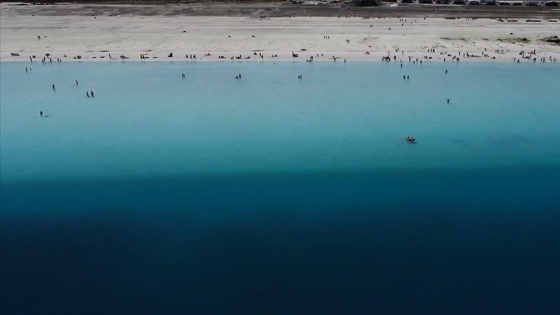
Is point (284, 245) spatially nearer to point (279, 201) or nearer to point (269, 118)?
point (279, 201)

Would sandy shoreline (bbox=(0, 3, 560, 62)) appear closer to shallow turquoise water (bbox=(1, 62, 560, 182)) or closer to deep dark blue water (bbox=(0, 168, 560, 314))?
shallow turquoise water (bbox=(1, 62, 560, 182))

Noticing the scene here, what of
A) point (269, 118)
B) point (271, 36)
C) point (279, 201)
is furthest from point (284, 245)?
point (271, 36)

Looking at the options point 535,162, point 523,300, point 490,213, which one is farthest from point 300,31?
point 523,300

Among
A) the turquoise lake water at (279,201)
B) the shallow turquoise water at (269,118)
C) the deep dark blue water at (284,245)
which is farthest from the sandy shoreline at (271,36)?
the deep dark blue water at (284,245)

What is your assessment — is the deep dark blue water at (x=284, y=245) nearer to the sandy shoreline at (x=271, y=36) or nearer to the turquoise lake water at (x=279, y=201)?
the turquoise lake water at (x=279, y=201)

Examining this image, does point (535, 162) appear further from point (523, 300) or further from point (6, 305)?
point (6, 305)

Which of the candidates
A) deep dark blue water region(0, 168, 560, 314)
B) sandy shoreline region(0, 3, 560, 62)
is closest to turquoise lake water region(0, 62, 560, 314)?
deep dark blue water region(0, 168, 560, 314)

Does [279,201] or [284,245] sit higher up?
[279,201]
